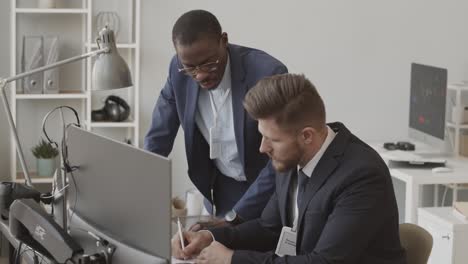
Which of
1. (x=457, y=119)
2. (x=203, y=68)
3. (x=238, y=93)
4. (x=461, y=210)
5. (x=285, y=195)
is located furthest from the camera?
(x=457, y=119)

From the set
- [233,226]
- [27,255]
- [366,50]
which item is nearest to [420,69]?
[366,50]

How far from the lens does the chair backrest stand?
7.68 feet

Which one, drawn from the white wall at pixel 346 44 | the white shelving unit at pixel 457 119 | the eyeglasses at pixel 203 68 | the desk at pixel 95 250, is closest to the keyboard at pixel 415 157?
the white shelving unit at pixel 457 119

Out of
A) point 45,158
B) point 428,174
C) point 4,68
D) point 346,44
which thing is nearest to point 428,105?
point 428,174

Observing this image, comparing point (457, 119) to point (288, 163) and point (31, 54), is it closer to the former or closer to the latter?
point (31, 54)

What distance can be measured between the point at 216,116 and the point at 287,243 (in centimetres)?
67

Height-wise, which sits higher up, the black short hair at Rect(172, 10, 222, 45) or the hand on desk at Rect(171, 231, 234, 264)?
the black short hair at Rect(172, 10, 222, 45)

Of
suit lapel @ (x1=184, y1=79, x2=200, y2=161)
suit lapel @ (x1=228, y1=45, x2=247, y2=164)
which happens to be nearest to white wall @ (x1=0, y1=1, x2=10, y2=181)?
suit lapel @ (x1=184, y1=79, x2=200, y2=161)

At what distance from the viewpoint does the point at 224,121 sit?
112 inches

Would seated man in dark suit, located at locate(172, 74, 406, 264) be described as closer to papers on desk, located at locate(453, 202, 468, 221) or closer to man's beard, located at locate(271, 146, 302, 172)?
man's beard, located at locate(271, 146, 302, 172)

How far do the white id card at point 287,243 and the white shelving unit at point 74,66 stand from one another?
2.50 meters

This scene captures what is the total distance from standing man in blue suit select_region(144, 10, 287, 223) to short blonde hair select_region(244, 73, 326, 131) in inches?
16.7

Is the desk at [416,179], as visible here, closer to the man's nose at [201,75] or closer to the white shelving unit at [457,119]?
the white shelving unit at [457,119]

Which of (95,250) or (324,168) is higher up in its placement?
(324,168)
